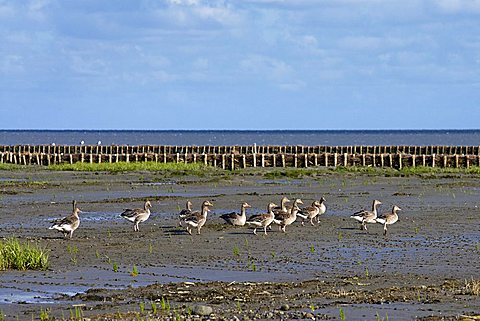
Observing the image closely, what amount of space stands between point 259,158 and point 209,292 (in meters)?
49.5

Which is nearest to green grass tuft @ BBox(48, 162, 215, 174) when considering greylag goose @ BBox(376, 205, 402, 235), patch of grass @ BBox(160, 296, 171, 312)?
greylag goose @ BBox(376, 205, 402, 235)

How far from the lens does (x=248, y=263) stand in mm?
20797

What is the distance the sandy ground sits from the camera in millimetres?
15242

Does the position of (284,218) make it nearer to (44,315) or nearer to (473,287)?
(473,287)

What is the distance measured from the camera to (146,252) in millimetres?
22719

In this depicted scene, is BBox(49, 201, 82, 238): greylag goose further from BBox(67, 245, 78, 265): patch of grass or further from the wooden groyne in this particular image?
the wooden groyne

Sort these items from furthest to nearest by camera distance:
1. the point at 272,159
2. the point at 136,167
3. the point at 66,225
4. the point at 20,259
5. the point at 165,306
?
the point at 272,159, the point at 136,167, the point at 66,225, the point at 20,259, the point at 165,306

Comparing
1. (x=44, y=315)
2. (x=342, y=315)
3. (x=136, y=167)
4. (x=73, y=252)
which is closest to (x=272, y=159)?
(x=136, y=167)

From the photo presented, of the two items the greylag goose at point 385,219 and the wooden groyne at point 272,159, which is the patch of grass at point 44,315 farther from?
the wooden groyne at point 272,159

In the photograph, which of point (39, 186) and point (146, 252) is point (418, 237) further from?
point (39, 186)

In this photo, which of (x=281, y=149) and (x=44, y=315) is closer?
(x=44, y=315)

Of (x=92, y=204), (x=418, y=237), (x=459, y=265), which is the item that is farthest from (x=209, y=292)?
(x=92, y=204)

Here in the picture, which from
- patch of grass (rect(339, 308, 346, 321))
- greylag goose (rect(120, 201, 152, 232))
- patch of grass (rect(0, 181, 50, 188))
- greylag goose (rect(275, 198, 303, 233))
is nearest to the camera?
patch of grass (rect(339, 308, 346, 321))

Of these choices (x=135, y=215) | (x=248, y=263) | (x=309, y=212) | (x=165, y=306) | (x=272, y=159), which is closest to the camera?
(x=165, y=306)
